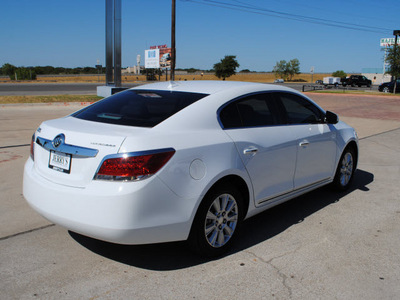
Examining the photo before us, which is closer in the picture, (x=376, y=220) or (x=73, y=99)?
(x=376, y=220)

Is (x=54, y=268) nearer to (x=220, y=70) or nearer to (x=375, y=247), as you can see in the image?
(x=375, y=247)

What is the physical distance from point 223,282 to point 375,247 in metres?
1.73

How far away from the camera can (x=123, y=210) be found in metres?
2.96

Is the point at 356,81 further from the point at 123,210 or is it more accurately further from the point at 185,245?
the point at 123,210

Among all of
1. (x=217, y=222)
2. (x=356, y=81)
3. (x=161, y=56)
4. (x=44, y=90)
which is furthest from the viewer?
(x=356, y=81)

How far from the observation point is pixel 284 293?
Answer: 311 centimetres

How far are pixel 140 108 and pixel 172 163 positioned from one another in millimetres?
919

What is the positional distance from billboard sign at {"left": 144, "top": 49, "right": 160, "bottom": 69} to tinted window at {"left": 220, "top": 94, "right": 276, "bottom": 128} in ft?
145

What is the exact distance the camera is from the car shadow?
3.59 m

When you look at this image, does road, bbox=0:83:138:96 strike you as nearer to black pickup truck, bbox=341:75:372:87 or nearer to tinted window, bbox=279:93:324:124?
tinted window, bbox=279:93:324:124

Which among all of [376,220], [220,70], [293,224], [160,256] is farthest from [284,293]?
[220,70]

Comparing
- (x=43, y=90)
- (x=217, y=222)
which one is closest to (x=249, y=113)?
(x=217, y=222)

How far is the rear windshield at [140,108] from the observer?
139 inches

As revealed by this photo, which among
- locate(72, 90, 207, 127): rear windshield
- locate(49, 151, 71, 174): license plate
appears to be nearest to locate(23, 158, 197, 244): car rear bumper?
locate(49, 151, 71, 174): license plate
